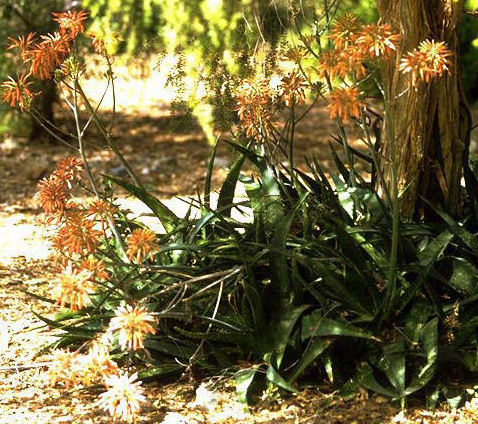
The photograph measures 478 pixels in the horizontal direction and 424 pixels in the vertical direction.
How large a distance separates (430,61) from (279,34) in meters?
1.63

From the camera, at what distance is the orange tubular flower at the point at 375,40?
2787 millimetres

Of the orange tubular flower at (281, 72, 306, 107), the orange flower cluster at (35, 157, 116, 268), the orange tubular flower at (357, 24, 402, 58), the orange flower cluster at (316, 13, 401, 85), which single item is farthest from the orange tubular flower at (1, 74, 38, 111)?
A: the orange tubular flower at (357, 24, 402, 58)

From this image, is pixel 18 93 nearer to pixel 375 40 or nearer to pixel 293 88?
pixel 293 88

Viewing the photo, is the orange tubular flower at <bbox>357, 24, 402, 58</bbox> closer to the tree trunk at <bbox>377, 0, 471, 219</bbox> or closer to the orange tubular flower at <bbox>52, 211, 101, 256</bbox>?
the tree trunk at <bbox>377, 0, 471, 219</bbox>

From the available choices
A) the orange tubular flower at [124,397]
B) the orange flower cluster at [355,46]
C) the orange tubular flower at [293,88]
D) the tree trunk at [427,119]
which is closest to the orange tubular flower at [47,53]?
the orange tubular flower at [293,88]

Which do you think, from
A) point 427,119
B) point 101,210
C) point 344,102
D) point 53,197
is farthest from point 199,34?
point 344,102

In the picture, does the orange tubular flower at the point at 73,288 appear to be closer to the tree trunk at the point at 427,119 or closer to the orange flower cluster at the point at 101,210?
the orange flower cluster at the point at 101,210

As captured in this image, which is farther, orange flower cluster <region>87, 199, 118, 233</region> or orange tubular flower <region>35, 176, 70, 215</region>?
orange tubular flower <region>35, 176, 70, 215</region>

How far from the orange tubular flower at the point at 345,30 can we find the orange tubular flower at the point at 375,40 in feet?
0.20

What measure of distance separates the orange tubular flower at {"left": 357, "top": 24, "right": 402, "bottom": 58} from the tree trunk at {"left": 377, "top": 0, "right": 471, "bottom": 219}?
0.84 m

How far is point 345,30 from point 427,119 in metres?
0.99

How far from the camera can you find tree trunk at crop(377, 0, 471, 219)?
3.69m

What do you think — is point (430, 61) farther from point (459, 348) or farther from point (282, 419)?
point (282, 419)

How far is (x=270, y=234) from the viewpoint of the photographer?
12.0ft
